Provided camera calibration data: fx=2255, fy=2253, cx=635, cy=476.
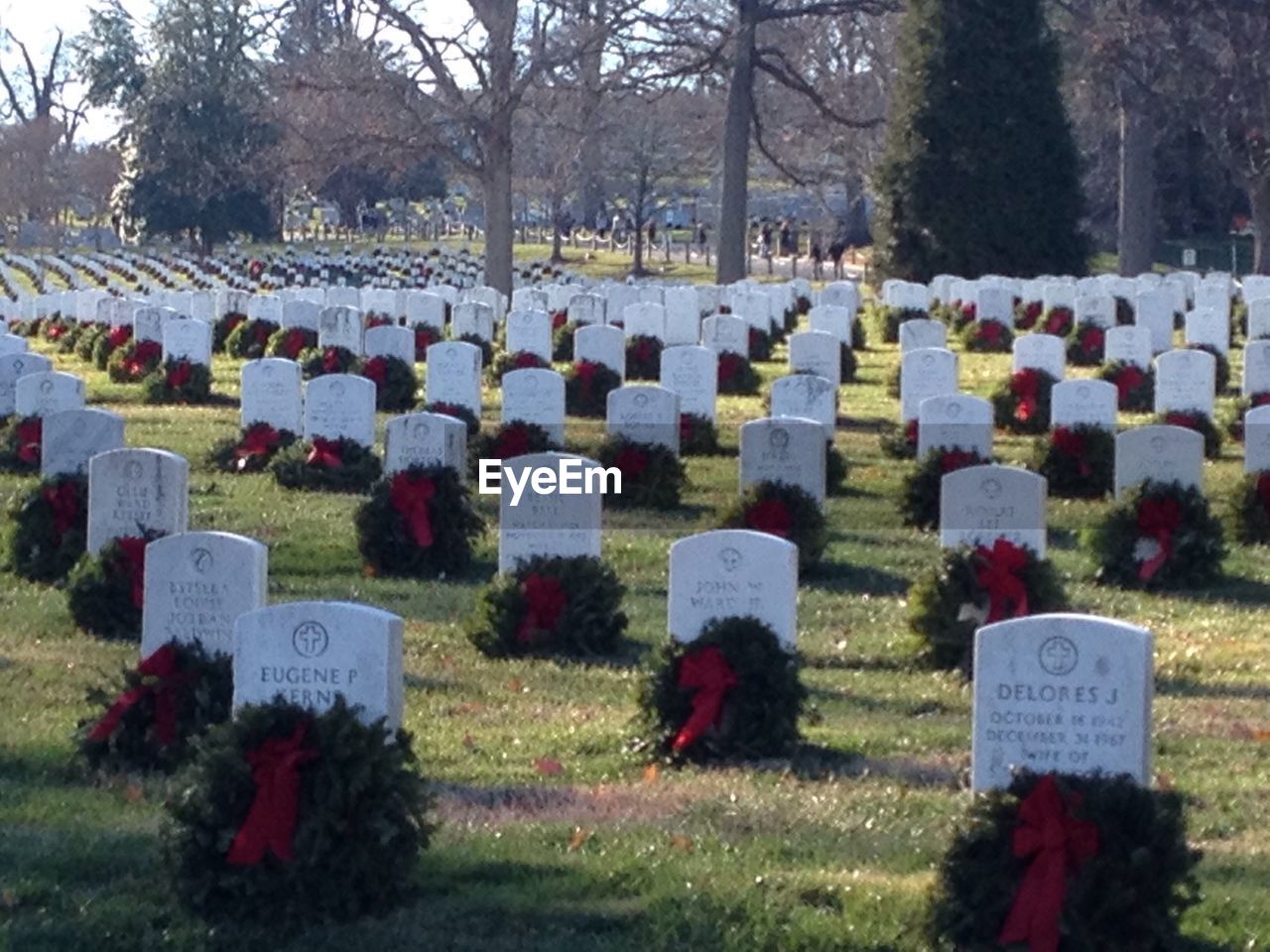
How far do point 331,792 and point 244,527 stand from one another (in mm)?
8645

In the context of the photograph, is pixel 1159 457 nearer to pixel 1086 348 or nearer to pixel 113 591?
pixel 113 591

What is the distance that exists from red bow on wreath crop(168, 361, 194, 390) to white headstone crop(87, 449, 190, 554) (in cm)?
1191

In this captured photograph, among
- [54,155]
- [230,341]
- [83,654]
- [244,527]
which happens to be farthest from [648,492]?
[54,155]

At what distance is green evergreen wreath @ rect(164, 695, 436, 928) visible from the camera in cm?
699

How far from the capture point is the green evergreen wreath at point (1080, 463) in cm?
1716

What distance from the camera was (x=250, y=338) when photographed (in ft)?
96.1

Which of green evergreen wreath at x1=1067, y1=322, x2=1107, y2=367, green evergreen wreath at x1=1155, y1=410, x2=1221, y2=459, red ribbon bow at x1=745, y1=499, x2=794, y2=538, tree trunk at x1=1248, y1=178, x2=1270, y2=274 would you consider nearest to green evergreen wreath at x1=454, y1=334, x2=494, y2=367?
green evergreen wreath at x1=1067, y1=322, x2=1107, y2=367

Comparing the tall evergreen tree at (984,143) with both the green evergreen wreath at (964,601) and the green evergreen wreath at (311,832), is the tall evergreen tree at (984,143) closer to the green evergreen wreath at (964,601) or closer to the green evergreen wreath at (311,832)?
the green evergreen wreath at (964,601)

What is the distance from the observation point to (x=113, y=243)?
7606cm

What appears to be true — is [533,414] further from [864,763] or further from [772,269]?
[772,269]

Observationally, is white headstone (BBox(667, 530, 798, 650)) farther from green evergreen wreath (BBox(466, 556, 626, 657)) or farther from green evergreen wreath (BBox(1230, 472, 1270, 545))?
green evergreen wreath (BBox(1230, 472, 1270, 545))

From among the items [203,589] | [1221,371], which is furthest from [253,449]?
[1221,371]

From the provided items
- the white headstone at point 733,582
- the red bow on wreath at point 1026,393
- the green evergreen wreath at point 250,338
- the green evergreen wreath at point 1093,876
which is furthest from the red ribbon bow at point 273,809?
the green evergreen wreath at point 250,338

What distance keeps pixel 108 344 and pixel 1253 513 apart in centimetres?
1686
